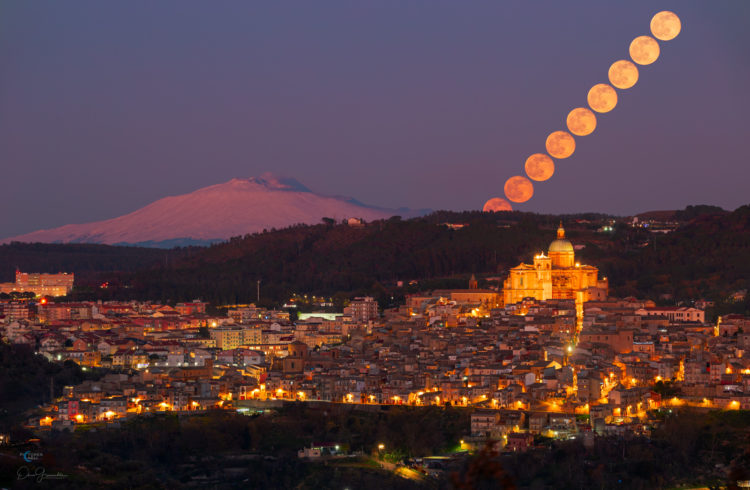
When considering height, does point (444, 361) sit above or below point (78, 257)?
below

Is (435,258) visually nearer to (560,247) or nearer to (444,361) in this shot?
(560,247)

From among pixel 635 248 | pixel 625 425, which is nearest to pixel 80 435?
pixel 625 425

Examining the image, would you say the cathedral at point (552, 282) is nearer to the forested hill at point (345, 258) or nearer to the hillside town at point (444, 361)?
the hillside town at point (444, 361)

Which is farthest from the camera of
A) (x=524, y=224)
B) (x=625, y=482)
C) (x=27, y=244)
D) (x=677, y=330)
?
(x=27, y=244)

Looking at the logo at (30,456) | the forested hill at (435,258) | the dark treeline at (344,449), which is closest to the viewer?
the logo at (30,456)

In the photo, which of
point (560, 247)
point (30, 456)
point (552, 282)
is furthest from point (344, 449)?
point (560, 247)

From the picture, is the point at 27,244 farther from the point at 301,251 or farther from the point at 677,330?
the point at 677,330

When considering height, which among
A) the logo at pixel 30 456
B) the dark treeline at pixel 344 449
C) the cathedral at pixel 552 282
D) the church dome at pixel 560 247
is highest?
the church dome at pixel 560 247

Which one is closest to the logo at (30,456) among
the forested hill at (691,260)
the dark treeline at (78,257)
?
the forested hill at (691,260)

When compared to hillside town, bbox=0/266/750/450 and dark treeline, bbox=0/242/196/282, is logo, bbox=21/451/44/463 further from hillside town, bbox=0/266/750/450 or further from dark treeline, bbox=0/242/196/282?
dark treeline, bbox=0/242/196/282
